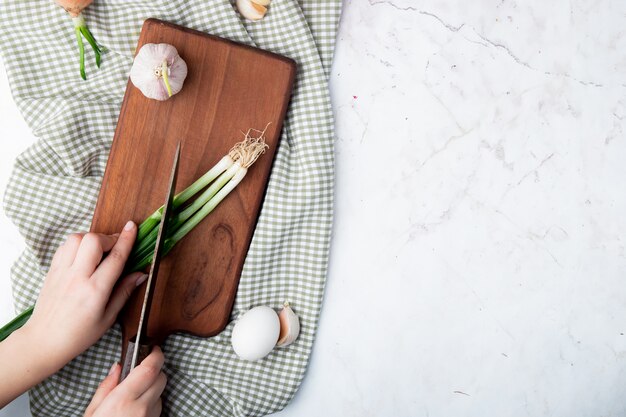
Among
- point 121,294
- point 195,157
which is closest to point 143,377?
point 121,294

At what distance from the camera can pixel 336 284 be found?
4.12ft

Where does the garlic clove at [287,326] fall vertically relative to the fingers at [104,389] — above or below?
above

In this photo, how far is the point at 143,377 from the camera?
1.09 metres

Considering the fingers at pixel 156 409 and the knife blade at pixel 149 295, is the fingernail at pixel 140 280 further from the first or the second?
the fingers at pixel 156 409

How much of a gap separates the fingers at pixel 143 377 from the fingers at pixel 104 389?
34 mm

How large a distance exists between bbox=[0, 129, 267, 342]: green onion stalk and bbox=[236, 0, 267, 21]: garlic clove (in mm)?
239

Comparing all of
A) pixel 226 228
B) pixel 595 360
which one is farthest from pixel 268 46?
pixel 595 360

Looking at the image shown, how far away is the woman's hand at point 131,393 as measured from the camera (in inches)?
41.9

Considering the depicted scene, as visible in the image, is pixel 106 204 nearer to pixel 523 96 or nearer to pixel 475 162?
pixel 475 162

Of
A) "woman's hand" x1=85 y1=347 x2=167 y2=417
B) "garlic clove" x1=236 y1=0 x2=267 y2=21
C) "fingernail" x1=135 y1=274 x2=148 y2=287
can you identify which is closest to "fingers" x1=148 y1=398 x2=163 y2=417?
"woman's hand" x1=85 y1=347 x2=167 y2=417

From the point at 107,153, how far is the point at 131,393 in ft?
1.51

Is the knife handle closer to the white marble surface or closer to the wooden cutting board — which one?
the wooden cutting board

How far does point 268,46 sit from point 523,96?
1.74 feet

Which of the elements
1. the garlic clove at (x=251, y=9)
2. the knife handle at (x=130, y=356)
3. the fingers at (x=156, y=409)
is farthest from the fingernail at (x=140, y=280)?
the garlic clove at (x=251, y=9)
